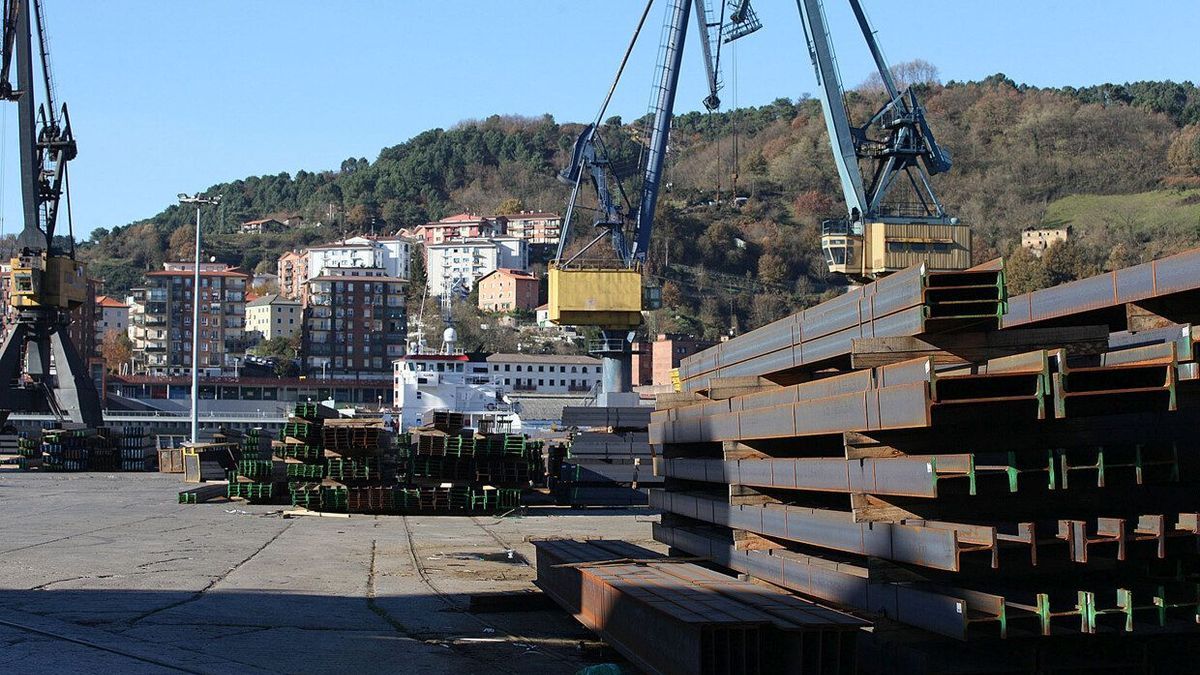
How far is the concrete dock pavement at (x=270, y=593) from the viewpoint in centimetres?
926

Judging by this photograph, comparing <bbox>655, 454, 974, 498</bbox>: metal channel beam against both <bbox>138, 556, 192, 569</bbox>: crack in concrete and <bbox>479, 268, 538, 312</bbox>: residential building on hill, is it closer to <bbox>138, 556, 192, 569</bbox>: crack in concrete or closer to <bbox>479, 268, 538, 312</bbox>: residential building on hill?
<bbox>138, 556, 192, 569</bbox>: crack in concrete

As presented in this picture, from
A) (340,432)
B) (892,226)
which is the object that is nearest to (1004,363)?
(340,432)

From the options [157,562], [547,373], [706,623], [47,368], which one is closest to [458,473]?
[157,562]

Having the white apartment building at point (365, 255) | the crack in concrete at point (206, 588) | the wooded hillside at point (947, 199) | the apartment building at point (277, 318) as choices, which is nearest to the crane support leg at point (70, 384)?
the crack in concrete at point (206, 588)

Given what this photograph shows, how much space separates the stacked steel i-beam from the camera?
721 centimetres

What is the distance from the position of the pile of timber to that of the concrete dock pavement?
4163mm

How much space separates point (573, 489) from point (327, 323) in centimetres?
11356

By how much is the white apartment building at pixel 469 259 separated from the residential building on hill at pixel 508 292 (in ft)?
27.2

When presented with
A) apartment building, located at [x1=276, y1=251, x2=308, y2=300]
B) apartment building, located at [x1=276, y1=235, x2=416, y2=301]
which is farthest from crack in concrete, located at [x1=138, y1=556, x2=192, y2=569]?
apartment building, located at [x1=276, y1=251, x2=308, y2=300]

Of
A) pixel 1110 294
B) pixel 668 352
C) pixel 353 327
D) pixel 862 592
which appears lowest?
A: pixel 862 592

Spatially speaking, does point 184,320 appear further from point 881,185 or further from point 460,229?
point 881,185

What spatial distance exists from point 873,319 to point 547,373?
89369mm

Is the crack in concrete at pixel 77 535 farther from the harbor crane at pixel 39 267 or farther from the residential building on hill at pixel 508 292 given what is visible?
the residential building on hill at pixel 508 292

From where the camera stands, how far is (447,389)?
6488 cm
